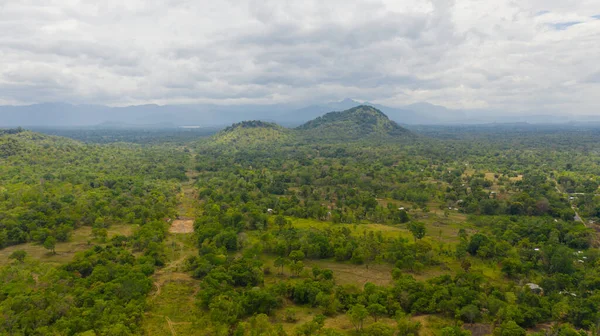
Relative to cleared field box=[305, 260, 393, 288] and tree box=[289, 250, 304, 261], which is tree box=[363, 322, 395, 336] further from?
tree box=[289, 250, 304, 261]

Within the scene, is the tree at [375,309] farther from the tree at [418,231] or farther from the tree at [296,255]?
the tree at [418,231]

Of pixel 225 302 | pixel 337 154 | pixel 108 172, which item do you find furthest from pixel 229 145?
pixel 225 302

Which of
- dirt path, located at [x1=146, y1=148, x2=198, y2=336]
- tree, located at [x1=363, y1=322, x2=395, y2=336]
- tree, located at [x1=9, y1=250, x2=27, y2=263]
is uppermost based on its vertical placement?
tree, located at [x1=9, y1=250, x2=27, y2=263]

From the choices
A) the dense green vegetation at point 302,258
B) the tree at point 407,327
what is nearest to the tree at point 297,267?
the dense green vegetation at point 302,258

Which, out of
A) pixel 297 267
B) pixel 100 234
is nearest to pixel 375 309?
pixel 297 267

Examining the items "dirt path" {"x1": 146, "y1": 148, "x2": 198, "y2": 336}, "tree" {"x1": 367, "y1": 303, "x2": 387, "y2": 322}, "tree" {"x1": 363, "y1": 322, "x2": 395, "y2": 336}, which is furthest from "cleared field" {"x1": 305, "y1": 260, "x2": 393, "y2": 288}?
"dirt path" {"x1": 146, "y1": 148, "x2": 198, "y2": 336}

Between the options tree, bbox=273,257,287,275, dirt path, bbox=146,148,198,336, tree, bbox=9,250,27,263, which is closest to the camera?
dirt path, bbox=146,148,198,336

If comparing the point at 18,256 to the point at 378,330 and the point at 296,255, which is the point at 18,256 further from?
the point at 378,330
